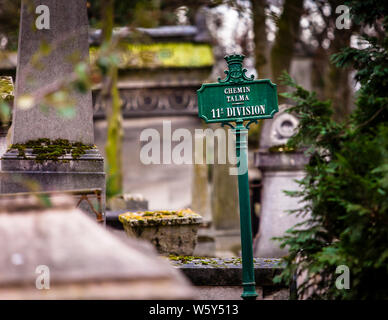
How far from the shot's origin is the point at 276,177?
9.14m

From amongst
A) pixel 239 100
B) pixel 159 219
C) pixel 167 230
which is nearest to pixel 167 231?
pixel 167 230

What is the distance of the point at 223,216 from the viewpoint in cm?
1481

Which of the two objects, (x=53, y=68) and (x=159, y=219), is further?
(x=159, y=219)

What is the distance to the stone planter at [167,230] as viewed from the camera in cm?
608

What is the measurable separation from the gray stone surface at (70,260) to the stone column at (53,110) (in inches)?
122

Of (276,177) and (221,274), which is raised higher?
(276,177)

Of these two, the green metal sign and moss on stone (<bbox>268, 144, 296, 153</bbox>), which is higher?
the green metal sign

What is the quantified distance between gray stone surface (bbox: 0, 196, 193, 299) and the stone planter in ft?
12.0

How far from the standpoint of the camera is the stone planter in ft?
19.9

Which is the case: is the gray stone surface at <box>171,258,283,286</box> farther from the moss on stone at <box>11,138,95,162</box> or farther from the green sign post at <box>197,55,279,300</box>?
the moss on stone at <box>11,138,95,162</box>

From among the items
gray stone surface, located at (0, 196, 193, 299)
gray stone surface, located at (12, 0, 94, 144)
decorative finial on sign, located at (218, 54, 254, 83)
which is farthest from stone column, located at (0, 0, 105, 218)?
gray stone surface, located at (0, 196, 193, 299)

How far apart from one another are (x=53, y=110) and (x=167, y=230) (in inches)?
73.3

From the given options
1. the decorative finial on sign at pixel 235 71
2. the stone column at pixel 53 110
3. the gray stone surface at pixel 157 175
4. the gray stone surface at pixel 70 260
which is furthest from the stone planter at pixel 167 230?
the gray stone surface at pixel 157 175

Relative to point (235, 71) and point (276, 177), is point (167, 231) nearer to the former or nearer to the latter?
point (235, 71)
